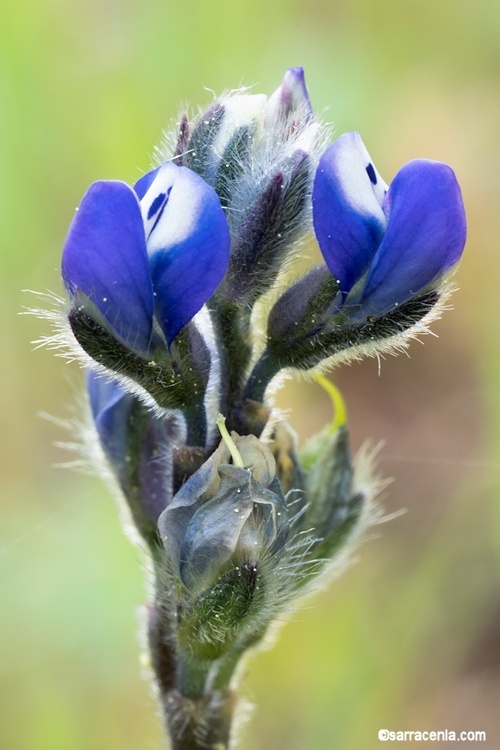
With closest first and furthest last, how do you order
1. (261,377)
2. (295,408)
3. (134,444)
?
1. (261,377)
2. (134,444)
3. (295,408)

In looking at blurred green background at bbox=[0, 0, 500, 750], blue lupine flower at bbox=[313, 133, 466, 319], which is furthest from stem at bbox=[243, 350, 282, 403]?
blurred green background at bbox=[0, 0, 500, 750]

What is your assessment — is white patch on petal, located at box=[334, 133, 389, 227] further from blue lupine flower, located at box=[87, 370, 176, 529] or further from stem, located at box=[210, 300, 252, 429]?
blue lupine flower, located at box=[87, 370, 176, 529]

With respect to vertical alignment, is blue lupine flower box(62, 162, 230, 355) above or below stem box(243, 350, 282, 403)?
above

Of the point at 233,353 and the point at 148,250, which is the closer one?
the point at 148,250

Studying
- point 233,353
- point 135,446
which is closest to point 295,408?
point 135,446

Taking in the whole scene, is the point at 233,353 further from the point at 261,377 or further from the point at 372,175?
the point at 372,175

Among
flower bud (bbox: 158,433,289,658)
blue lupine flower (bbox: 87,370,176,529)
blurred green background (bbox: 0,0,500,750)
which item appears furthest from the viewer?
blurred green background (bbox: 0,0,500,750)

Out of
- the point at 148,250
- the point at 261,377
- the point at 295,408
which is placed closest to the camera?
the point at 148,250

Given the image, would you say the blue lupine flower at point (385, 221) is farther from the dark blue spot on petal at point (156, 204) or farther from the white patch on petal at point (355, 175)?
the dark blue spot on petal at point (156, 204)
